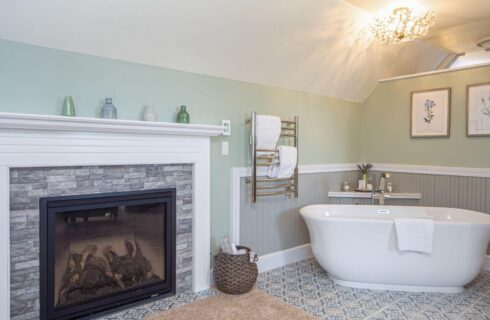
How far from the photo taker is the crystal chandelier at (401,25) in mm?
Answer: 2904

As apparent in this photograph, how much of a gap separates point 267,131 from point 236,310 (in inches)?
60.7

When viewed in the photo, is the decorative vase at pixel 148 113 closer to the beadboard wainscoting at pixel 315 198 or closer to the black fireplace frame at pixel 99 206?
the black fireplace frame at pixel 99 206

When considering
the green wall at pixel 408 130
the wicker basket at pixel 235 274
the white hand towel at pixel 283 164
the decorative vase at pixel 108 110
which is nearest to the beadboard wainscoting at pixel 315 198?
the green wall at pixel 408 130

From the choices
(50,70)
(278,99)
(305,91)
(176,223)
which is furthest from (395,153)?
(50,70)

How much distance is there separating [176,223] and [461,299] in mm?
2403

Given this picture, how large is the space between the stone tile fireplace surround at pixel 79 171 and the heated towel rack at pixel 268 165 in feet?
1.50

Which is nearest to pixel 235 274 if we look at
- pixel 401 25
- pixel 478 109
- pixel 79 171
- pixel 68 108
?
pixel 79 171

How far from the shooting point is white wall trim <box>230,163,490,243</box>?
3146 mm

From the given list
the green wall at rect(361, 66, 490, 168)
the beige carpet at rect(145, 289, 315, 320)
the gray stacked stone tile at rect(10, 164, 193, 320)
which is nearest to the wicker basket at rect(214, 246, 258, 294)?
the beige carpet at rect(145, 289, 315, 320)

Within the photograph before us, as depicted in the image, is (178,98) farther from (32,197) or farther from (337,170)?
(337,170)

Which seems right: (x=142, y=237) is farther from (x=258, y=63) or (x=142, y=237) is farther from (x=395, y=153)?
(x=395, y=153)

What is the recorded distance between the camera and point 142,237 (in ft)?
8.97

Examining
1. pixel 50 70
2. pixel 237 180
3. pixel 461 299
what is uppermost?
pixel 50 70

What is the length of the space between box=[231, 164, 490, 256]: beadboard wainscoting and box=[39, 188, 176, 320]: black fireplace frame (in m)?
Result: 0.64
